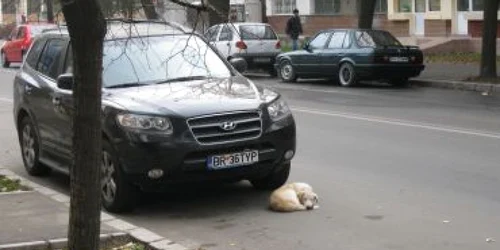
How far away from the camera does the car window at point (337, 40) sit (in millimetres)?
21594

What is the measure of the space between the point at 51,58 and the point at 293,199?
11.3 ft

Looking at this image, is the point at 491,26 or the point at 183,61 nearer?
the point at 183,61

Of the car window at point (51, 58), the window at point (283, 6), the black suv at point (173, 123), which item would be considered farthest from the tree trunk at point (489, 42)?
the window at point (283, 6)

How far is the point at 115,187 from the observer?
24.1 feet

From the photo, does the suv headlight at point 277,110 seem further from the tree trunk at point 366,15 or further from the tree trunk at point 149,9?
the tree trunk at point 366,15

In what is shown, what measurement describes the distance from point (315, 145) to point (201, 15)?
6204mm

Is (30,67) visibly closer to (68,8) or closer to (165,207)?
(165,207)

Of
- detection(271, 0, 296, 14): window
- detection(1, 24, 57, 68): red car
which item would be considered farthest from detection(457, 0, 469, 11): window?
detection(1, 24, 57, 68): red car

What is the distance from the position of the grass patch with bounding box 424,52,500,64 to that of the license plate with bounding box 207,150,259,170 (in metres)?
19.8

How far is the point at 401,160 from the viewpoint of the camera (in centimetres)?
958

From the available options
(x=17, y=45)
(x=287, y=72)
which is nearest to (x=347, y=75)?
(x=287, y=72)

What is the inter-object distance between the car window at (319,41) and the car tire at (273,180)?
1430 cm

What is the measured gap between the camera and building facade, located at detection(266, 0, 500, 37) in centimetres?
3359

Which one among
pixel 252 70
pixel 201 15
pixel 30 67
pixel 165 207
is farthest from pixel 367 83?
pixel 201 15
